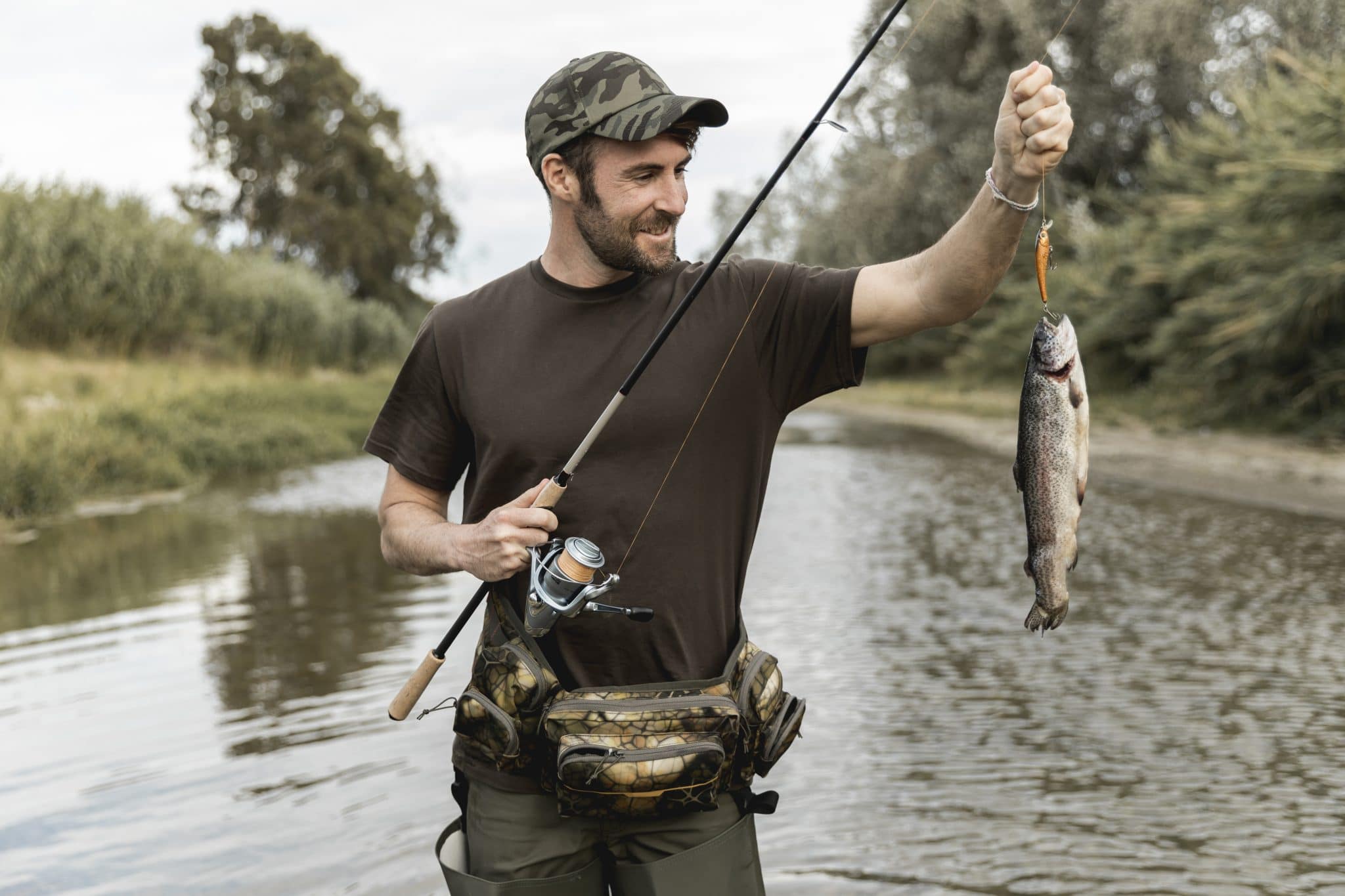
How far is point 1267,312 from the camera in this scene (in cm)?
1695

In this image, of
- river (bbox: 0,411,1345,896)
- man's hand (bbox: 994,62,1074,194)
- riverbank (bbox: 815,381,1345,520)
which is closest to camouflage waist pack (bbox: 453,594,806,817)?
man's hand (bbox: 994,62,1074,194)

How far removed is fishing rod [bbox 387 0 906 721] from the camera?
2514mm

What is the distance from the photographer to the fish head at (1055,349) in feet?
8.83

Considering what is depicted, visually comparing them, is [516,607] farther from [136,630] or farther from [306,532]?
[306,532]

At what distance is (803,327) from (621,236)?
38 cm

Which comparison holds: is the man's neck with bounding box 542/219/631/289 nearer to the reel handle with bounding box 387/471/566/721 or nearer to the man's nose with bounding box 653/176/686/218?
the man's nose with bounding box 653/176/686/218

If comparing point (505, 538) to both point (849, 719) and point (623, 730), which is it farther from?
point (849, 719)

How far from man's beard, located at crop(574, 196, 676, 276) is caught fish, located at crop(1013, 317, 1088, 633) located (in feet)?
2.31

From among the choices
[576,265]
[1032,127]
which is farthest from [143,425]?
[1032,127]

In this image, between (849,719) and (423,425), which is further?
(849,719)

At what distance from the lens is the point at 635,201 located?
2.69m

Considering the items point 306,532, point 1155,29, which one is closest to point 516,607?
point 306,532

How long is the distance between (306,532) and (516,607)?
1161cm

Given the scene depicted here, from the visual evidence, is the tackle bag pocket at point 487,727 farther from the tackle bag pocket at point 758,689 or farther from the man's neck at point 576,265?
the man's neck at point 576,265
